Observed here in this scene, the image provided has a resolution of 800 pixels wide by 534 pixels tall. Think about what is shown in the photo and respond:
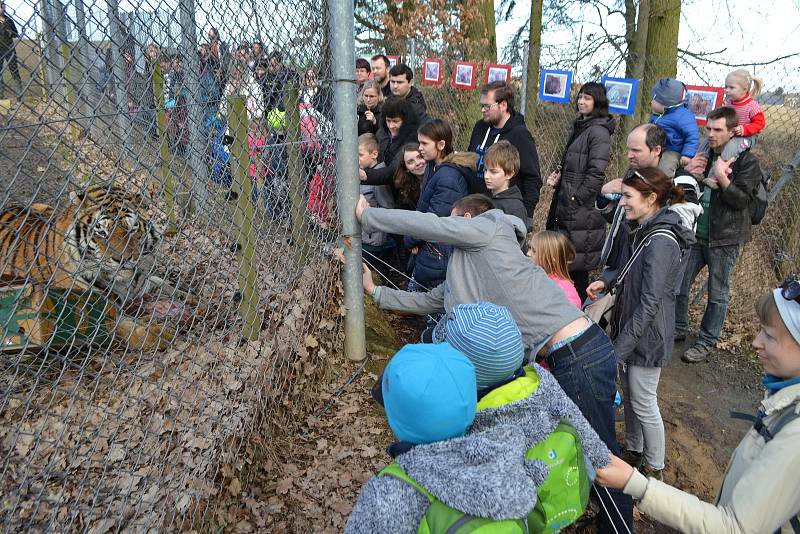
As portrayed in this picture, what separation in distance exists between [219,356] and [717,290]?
4.33 meters

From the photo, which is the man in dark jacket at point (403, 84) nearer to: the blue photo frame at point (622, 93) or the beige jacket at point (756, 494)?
the blue photo frame at point (622, 93)

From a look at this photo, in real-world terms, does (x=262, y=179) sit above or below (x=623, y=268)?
above

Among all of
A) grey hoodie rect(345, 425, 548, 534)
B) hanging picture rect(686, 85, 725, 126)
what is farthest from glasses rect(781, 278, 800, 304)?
hanging picture rect(686, 85, 725, 126)

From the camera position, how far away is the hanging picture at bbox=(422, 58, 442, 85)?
9211mm

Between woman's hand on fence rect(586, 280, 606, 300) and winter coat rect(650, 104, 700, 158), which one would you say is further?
winter coat rect(650, 104, 700, 158)

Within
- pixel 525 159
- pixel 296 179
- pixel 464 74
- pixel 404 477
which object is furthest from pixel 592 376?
pixel 464 74

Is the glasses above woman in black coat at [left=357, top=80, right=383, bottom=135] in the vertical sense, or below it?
below

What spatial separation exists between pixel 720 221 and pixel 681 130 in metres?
1.04

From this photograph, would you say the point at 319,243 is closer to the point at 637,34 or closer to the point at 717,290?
the point at 717,290

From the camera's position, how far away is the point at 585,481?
193 cm

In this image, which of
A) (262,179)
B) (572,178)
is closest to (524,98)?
(572,178)

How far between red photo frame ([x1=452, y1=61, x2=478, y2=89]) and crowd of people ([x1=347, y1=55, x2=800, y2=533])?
2.76 m

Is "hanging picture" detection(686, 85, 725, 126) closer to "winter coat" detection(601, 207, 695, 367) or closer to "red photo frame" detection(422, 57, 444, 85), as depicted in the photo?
"red photo frame" detection(422, 57, 444, 85)

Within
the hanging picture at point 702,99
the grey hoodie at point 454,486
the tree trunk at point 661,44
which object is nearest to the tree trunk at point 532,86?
the tree trunk at point 661,44
